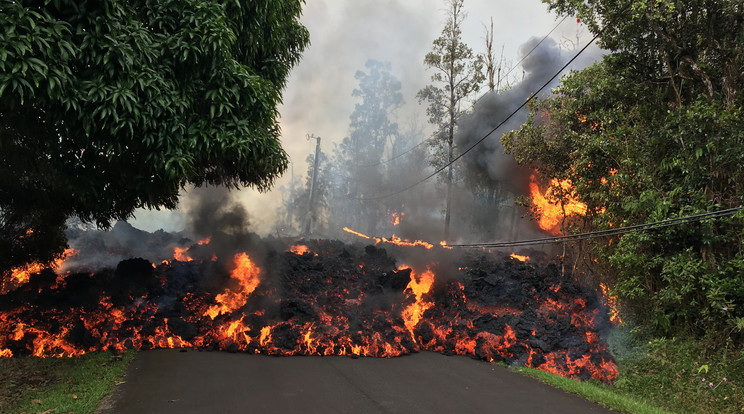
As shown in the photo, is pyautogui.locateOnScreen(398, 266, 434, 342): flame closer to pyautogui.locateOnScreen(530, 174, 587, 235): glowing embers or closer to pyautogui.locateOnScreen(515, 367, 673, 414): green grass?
pyautogui.locateOnScreen(515, 367, 673, 414): green grass

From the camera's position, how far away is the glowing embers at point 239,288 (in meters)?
13.0

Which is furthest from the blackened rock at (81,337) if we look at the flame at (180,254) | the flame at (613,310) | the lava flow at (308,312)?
the flame at (613,310)

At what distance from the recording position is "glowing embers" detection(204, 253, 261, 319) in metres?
13.0

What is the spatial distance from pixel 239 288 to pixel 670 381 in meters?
11.7

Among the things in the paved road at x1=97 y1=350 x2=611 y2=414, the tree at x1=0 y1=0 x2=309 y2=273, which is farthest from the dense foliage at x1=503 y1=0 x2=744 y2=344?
the tree at x1=0 y1=0 x2=309 y2=273

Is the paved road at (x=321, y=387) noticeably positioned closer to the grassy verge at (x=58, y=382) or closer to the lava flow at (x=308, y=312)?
the grassy verge at (x=58, y=382)

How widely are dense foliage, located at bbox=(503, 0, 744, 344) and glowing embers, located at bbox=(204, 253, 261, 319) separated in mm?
10564

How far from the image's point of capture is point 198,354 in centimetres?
1073

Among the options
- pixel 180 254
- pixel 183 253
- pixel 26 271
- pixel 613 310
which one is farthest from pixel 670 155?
pixel 180 254

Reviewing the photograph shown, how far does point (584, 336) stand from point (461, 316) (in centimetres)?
360

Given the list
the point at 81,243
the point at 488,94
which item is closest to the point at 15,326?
the point at 81,243

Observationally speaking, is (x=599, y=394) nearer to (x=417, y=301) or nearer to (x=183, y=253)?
(x=417, y=301)

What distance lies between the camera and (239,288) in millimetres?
13891

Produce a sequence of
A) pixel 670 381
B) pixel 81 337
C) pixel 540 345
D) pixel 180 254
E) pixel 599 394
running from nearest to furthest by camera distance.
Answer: pixel 599 394
pixel 670 381
pixel 81 337
pixel 540 345
pixel 180 254
